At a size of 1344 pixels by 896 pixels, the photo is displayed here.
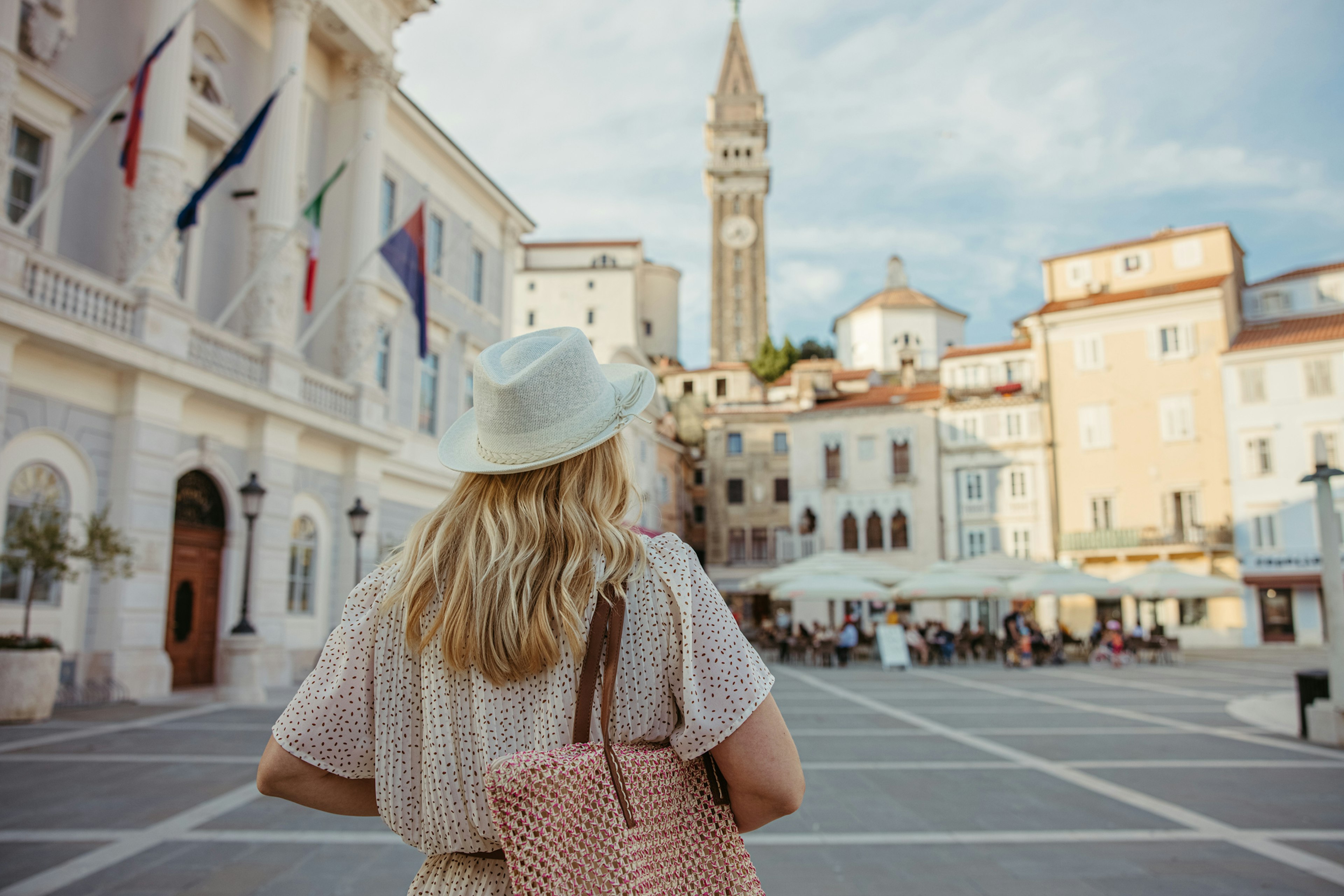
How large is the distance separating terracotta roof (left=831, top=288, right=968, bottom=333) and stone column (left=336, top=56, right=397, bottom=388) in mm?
50658

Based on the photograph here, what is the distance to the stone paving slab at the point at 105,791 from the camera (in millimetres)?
6598

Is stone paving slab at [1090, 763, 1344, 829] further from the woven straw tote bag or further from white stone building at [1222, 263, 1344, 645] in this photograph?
white stone building at [1222, 263, 1344, 645]

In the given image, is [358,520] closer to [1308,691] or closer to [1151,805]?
[1151,805]

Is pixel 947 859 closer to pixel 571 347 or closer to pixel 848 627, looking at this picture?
pixel 571 347

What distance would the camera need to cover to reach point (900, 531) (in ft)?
154

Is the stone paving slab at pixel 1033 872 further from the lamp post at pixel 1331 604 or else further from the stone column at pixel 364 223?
the stone column at pixel 364 223

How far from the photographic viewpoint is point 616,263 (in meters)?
62.3

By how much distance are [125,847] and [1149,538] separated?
4180cm

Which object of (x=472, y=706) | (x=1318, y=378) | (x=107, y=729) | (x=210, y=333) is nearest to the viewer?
(x=472, y=706)

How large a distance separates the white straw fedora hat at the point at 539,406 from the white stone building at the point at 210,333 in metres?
13.1

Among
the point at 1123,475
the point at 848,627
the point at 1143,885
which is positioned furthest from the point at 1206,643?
the point at 1143,885

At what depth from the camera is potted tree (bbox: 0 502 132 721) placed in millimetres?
11250

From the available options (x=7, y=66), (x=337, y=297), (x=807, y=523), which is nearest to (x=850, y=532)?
(x=807, y=523)

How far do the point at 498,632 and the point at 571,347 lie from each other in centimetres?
58
